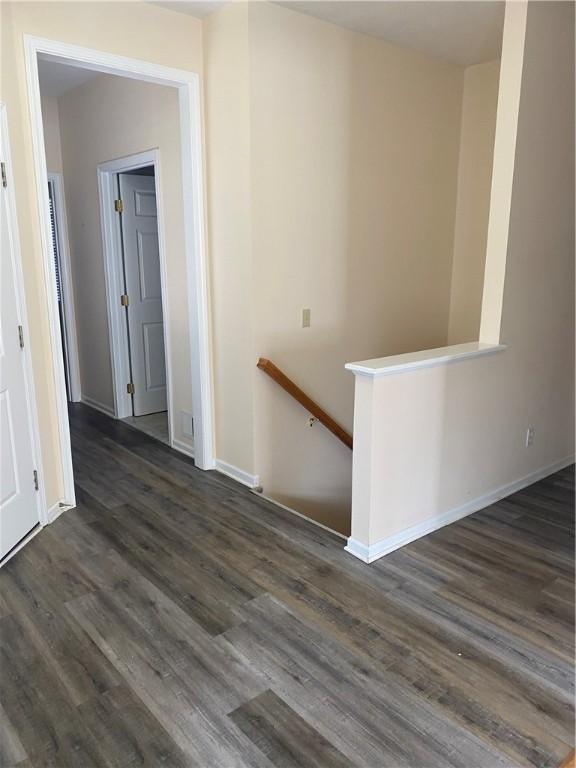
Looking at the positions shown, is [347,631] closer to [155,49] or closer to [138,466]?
[138,466]

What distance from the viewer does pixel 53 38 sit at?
280 cm

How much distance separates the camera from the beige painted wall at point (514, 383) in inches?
108

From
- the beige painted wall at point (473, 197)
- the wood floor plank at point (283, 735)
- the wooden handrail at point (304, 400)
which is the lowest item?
the wood floor plank at point (283, 735)

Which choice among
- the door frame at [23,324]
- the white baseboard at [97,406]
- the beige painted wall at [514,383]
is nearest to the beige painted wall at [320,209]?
the beige painted wall at [514,383]

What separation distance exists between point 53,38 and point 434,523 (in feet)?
10.1

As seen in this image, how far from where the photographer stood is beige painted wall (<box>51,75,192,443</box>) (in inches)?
152

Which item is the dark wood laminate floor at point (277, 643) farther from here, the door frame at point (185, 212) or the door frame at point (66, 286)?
the door frame at point (66, 286)

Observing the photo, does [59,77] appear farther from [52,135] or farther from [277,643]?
[277,643]

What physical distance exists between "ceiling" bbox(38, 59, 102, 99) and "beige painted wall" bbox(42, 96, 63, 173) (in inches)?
3.7

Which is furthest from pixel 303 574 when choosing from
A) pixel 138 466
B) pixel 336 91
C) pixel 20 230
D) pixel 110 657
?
pixel 336 91

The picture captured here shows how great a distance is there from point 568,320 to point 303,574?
2494 mm

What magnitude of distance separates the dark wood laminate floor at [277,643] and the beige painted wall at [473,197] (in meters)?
1.83

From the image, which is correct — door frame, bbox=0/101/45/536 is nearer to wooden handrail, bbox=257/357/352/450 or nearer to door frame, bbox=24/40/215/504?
door frame, bbox=24/40/215/504

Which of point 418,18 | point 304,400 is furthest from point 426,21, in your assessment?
point 304,400
